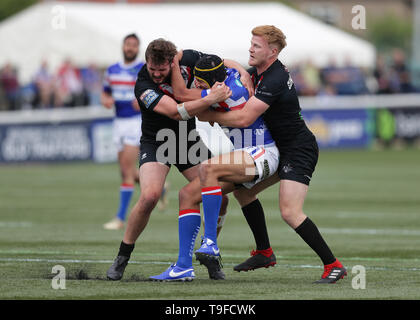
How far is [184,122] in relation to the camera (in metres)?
9.56

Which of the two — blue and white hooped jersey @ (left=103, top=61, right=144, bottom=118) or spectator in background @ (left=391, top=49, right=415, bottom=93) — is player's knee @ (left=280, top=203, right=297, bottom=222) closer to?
blue and white hooped jersey @ (left=103, top=61, right=144, bottom=118)

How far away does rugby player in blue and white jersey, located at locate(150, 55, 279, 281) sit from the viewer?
873 cm

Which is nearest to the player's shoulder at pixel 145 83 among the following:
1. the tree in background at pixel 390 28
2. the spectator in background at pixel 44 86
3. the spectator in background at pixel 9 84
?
the spectator in background at pixel 44 86

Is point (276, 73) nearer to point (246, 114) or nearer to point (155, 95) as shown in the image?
point (246, 114)

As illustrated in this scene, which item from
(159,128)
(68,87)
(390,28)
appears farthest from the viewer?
(390,28)

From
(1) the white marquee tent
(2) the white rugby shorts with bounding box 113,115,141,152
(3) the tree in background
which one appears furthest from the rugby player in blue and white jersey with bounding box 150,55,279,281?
(3) the tree in background

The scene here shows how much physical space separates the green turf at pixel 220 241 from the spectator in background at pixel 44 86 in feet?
14.3

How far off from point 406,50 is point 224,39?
21558 mm

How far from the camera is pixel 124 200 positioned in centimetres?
1376

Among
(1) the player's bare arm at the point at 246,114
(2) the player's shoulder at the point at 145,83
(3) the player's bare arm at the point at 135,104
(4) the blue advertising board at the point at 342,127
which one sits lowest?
(4) the blue advertising board at the point at 342,127

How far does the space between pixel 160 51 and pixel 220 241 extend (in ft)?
13.6

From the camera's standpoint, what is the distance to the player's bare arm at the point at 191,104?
8.69 m

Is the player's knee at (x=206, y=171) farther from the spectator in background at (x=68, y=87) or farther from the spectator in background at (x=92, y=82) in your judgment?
the spectator in background at (x=92, y=82)

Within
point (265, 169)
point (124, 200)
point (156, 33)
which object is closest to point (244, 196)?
point (265, 169)
